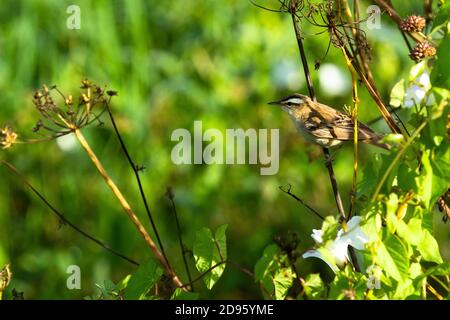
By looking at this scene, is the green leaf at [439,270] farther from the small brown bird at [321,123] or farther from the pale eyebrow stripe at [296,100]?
the pale eyebrow stripe at [296,100]

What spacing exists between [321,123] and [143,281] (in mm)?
1789

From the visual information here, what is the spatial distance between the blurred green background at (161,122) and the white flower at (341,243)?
315 cm

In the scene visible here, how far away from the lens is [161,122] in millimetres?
5078

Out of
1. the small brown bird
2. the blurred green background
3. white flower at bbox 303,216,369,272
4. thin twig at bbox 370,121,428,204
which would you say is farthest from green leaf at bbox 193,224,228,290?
the blurred green background

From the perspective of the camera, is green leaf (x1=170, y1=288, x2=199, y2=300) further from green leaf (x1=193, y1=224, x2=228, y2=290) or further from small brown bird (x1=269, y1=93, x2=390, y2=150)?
small brown bird (x1=269, y1=93, x2=390, y2=150)

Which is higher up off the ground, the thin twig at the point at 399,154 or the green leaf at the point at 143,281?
the thin twig at the point at 399,154

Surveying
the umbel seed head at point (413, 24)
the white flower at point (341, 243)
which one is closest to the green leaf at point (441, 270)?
the white flower at point (341, 243)

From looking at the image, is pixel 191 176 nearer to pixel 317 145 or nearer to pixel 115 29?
pixel 115 29

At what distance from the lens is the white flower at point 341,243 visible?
1.44 meters

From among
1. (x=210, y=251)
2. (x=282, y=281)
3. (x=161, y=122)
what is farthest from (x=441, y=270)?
(x=161, y=122)

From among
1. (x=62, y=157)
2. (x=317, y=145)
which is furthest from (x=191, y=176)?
(x=317, y=145)

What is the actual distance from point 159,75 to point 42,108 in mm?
3152
